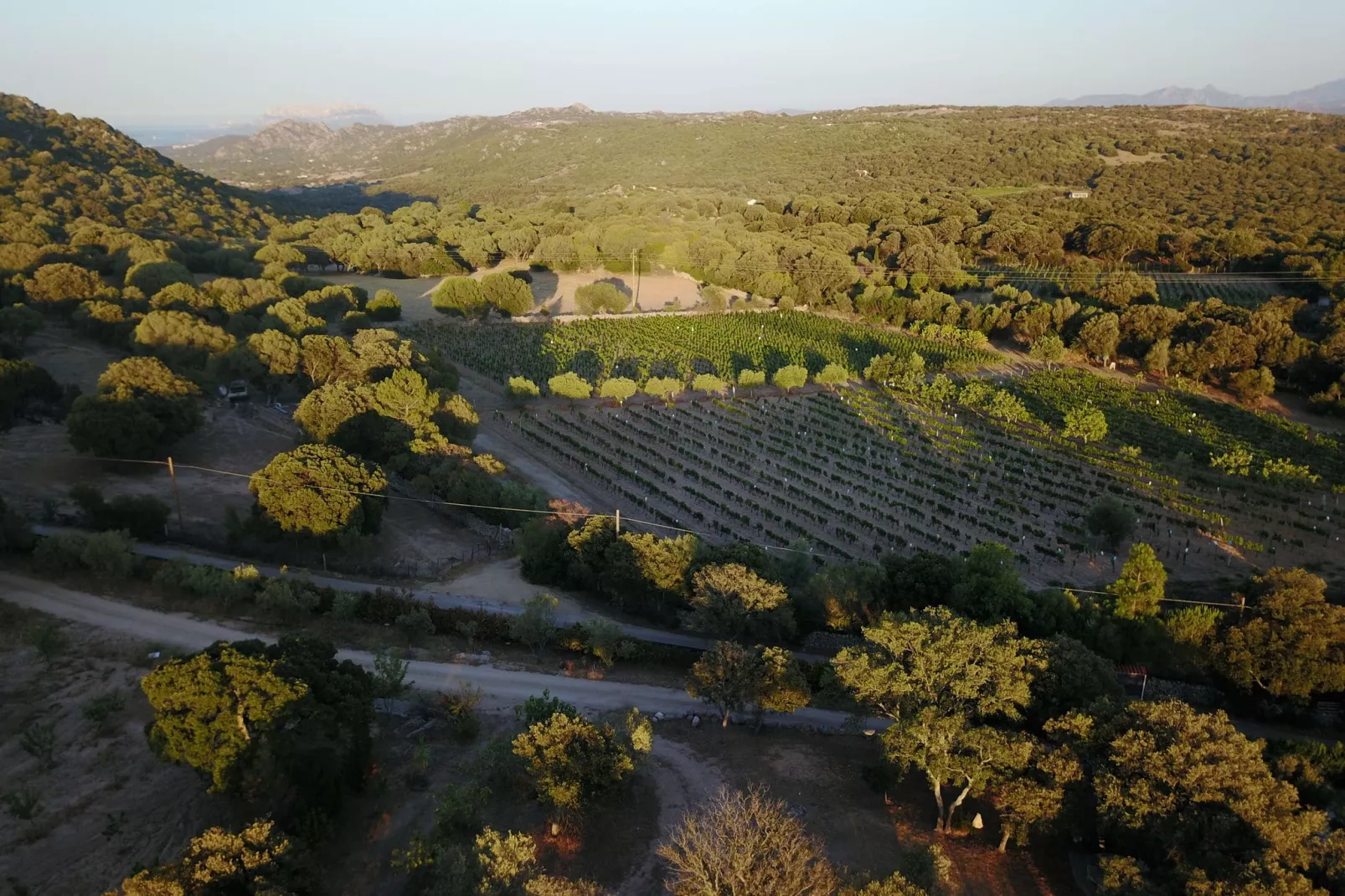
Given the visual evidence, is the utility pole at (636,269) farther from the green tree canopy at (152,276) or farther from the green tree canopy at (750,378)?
the green tree canopy at (152,276)

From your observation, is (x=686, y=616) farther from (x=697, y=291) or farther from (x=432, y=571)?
(x=697, y=291)

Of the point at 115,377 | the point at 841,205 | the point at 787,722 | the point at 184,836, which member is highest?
the point at 841,205

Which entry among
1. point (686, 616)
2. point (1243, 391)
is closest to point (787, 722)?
point (686, 616)

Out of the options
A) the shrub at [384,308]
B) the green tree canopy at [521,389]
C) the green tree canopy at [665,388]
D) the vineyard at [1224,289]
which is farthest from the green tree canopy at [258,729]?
the vineyard at [1224,289]

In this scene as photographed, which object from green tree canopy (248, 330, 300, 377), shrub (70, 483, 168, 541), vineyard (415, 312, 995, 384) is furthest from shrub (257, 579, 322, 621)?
vineyard (415, 312, 995, 384)

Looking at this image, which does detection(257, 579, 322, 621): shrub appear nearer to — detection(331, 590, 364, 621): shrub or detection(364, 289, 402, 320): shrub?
detection(331, 590, 364, 621): shrub

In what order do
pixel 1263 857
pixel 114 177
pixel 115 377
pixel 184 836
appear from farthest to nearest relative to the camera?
pixel 114 177
pixel 115 377
pixel 184 836
pixel 1263 857

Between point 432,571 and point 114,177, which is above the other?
point 114,177
